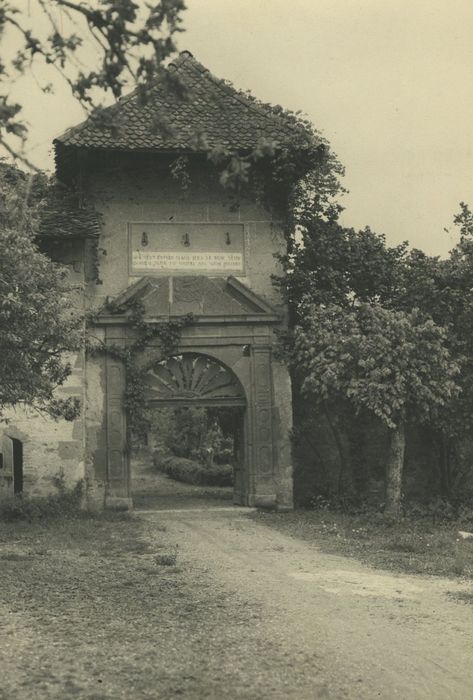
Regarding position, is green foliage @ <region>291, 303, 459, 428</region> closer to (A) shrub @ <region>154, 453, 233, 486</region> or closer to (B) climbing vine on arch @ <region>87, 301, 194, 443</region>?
(B) climbing vine on arch @ <region>87, 301, 194, 443</region>

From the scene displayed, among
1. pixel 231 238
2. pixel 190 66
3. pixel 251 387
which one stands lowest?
pixel 251 387

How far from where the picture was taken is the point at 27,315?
37.4ft

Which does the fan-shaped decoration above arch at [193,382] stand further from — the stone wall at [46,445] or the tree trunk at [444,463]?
the tree trunk at [444,463]

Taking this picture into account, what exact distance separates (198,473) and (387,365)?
15.4 metres

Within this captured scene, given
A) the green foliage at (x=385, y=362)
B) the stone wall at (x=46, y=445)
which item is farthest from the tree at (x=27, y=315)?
the green foliage at (x=385, y=362)

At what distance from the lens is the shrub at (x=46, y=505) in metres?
15.3

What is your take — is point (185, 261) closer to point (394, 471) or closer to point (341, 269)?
point (341, 269)

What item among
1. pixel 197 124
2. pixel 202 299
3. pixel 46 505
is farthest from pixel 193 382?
pixel 197 124

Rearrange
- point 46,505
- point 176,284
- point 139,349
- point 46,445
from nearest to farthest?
point 46,505 → point 46,445 → point 139,349 → point 176,284

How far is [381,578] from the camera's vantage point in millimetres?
9156

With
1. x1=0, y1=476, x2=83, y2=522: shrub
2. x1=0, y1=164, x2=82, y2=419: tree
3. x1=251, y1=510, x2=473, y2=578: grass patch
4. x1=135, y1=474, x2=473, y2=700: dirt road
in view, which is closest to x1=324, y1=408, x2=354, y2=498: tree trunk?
x1=251, y1=510, x2=473, y2=578: grass patch

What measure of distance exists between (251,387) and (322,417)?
180 centimetres

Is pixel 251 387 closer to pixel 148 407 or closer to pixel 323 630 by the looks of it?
pixel 148 407

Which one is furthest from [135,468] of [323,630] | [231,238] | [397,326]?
[323,630]
